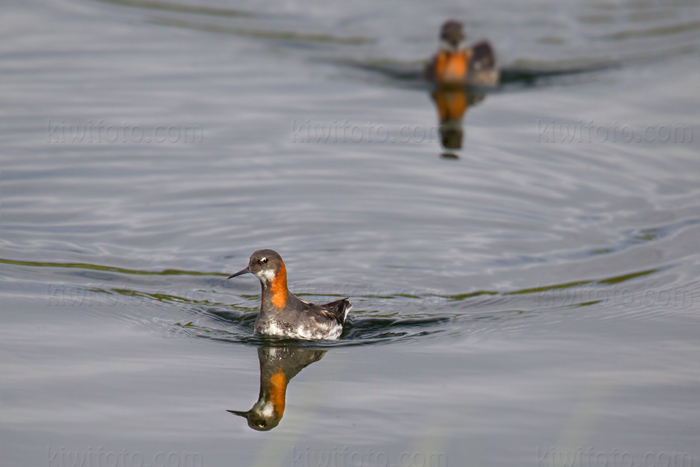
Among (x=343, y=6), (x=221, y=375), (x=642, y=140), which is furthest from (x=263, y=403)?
(x=343, y=6)

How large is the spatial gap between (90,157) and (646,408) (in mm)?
11441

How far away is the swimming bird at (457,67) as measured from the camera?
24719 mm

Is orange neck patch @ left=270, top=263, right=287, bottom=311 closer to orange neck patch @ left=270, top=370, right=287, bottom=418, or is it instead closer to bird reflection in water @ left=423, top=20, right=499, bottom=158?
orange neck patch @ left=270, top=370, right=287, bottom=418

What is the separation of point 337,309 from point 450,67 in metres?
13.5

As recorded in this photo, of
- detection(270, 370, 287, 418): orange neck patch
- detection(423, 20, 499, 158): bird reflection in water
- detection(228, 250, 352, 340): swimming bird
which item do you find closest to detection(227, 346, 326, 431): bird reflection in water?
detection(270, 370, 287, 418): orange neck patch

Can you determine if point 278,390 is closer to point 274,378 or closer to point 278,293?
point 274,378

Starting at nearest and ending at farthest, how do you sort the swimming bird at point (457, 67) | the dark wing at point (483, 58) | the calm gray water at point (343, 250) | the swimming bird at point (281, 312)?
the calm gray water at point (343, 250) < the swimming bird at point (281, 312) < the swimming bird at point (457, 67) < the dark wing at point (483, 58)

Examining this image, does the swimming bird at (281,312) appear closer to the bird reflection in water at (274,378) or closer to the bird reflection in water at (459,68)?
the bird reflection in water at (274,378)

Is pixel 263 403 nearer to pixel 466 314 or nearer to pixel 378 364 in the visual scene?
pixel 378 364

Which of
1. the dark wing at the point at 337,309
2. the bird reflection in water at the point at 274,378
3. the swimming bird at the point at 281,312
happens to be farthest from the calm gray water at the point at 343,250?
the dark wing at the point at 337,309

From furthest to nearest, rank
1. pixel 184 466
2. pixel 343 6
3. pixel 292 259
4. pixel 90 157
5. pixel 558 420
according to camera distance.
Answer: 1. pixel 343 6
2. pixel 90 157
3. pixel 292 259
4. pixel 558 420
5. pixel 184 466

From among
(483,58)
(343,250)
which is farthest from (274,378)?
(483,58)

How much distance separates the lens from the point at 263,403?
34.8ft

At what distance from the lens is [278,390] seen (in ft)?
35.9
